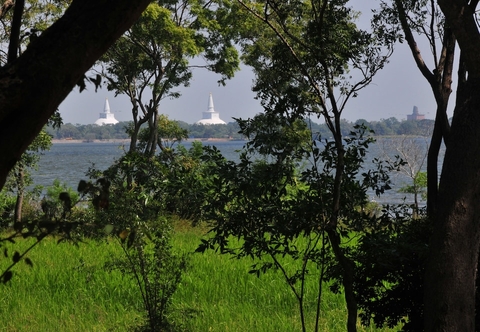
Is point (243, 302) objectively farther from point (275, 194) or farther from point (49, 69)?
point (49, 69)

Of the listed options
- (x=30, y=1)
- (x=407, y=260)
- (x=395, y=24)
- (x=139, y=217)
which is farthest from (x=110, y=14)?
(x=30, y=1)

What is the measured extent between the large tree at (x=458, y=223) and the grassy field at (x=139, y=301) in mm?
2154

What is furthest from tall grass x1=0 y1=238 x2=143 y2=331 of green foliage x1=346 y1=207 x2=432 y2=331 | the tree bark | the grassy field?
the tree bark

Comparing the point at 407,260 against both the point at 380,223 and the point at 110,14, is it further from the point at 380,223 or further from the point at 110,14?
the point at 110,14

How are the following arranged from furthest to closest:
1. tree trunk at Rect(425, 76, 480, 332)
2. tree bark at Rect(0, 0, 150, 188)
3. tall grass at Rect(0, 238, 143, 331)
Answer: tall grass at Rect(0, 238, 143, 331) → tree trunk at Rect(425, 76, 480, 332) → tree bark at Rect(0, 0, 150, 188)

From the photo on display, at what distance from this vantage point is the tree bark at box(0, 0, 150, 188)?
1786 mm

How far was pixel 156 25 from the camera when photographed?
17.5 metres

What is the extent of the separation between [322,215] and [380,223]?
0.45 meters

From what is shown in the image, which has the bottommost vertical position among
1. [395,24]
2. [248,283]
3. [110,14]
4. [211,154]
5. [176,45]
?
[248,283]

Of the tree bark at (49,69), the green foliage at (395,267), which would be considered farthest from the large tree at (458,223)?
the tree bark at (49,69)

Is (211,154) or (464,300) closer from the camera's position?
(464,300)

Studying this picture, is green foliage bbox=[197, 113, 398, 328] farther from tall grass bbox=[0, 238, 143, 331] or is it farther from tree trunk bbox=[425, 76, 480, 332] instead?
tall grass bbox=[0, 238, 143, 331]

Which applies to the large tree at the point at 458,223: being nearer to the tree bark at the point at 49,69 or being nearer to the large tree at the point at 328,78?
the large tree at the point at 328,78

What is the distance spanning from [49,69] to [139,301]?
536cm
